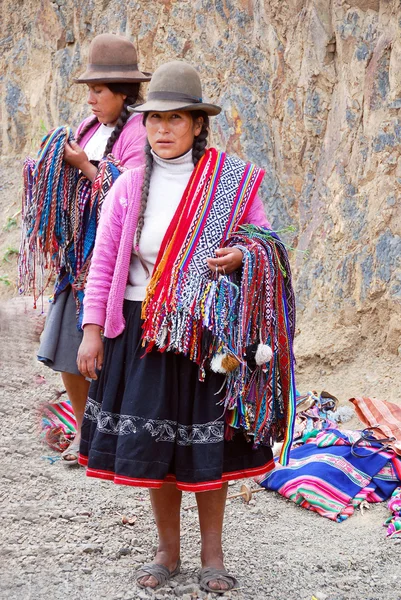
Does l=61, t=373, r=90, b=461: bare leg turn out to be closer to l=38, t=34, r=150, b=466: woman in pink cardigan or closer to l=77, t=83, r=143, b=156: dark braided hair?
l=38, t=34, r=150, b=466: woman in pink cardigan

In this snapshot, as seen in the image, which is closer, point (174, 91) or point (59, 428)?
point (174, 91)

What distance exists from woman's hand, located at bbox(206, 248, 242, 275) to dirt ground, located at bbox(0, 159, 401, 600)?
74 centimetres

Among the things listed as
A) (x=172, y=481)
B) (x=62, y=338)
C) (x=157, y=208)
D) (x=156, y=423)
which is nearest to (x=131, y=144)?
(x=157, y=208)

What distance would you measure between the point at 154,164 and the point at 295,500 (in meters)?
2.00

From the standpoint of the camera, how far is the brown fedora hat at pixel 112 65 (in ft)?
12.6

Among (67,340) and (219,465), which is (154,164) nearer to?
(219,465)

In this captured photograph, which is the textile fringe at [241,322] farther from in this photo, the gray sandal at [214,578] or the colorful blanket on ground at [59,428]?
the colorful blanket on ground at [59,428]

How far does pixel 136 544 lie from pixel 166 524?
50 centimetres

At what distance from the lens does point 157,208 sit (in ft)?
9.83

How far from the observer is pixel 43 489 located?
4.18 meters

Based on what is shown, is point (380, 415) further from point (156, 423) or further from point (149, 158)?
point (149, 158)

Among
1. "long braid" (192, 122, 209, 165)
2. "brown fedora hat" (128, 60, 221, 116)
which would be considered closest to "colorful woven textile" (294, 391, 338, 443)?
"long braid" (192, 122, 209, 165)

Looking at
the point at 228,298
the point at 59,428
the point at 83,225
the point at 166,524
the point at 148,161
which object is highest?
the point at 148,161

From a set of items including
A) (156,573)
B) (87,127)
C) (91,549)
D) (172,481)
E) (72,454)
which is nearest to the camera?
(172,481)
